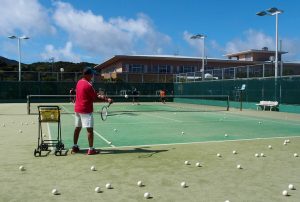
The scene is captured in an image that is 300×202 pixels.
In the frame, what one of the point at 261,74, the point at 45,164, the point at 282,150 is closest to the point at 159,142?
the point at 282,150

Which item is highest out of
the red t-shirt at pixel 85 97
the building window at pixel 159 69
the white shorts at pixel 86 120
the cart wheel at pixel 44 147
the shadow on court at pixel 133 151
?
the building window at pixel 159 69

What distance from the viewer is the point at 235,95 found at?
30.1 metres

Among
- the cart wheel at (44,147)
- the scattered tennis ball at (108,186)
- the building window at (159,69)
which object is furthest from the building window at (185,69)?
the scattered tennis ball at (108,186)

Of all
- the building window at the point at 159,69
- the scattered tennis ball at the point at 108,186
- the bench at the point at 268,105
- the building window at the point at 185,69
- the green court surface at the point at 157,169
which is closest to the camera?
the green court surface at the point at 157,169

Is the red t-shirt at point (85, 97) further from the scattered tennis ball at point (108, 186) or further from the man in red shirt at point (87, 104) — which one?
the scattered tennis ball at point (108, 186)

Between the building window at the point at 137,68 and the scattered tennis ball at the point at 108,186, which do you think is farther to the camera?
the building window at the point at 137,68

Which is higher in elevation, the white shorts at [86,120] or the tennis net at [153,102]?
the white shorts at [86,120]

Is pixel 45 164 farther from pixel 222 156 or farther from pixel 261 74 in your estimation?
pixel 261 74

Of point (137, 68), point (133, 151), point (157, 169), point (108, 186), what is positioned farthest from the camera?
point (137, 68)

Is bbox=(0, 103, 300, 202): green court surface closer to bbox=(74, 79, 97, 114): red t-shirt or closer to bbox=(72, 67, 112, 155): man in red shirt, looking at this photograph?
bbox=(72, 67, 112, 155): man in red shirt

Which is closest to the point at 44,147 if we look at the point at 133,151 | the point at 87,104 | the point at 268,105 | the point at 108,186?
the point at 87,104

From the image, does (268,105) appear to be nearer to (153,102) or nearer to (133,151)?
(153,102)

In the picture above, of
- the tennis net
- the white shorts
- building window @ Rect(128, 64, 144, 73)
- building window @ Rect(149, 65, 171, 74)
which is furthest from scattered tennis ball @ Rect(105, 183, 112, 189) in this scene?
building window @ Rect(149, 65, 171, 74)

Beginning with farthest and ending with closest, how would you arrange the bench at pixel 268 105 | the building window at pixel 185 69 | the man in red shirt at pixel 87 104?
the building window at pixel 185 69 → the bench at pixel 268 105 → the man in red shirt at pixel 87 104
